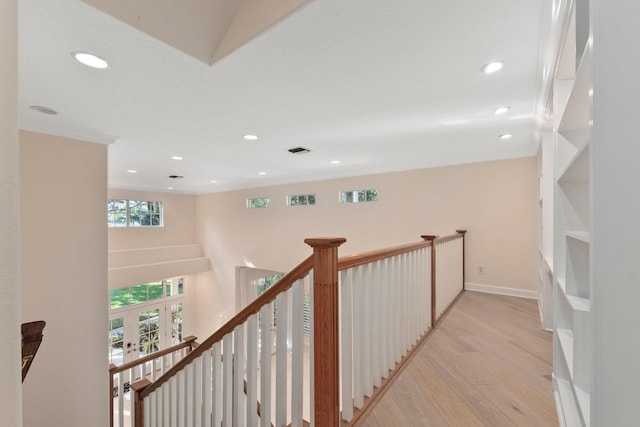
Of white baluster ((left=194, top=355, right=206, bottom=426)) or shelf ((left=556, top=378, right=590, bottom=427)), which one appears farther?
white baluster ((left=194, top=355, right=206, bottom=426))

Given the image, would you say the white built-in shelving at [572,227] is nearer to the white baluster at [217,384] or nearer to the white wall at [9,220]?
the white wall at [9,220]

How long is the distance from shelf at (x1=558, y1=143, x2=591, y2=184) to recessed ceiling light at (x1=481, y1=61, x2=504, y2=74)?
2.73 feet

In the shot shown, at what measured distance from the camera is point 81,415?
2.95m

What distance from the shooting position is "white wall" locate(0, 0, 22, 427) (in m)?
0.55

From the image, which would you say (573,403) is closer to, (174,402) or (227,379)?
(227,379)

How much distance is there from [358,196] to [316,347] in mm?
4926

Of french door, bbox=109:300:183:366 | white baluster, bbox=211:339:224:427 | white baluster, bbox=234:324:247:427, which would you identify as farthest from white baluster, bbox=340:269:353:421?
french door, bbox=109:300:183:366

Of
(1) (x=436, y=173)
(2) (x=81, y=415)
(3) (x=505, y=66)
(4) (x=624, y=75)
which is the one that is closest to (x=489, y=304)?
(1) (x=436, y=173)

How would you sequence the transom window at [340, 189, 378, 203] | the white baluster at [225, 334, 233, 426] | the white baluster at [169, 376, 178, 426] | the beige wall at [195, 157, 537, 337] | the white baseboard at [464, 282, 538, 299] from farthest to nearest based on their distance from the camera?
the transom window at [340, 189, 378, 203]
the beige wall at [195, 157, 537, 337]
the white baseboard at [464, 282, 538, 299]
the white baluster at [169, 376, 178, 426]
the white baluster at [225, 334, 233, 426]

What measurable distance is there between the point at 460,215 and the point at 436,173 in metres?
0.86

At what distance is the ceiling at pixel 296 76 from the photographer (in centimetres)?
138

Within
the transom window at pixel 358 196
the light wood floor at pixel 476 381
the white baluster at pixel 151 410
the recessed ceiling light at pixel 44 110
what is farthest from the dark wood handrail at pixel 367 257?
the transom window at pixel 358 196

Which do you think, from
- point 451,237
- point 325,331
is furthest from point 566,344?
point 451,237

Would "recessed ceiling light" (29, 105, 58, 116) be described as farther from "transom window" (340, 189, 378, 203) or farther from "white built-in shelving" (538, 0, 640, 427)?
"transom window" (340, 189, 378, 203)
